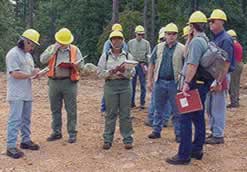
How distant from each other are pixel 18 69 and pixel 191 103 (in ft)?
8.28

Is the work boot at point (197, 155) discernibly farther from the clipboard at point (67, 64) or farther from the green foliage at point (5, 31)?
the green foliage at point (5, 31)

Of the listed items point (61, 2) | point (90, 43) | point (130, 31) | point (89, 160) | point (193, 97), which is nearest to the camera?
point (193, 97)

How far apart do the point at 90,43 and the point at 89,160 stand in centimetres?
2783

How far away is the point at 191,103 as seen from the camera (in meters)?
6.24

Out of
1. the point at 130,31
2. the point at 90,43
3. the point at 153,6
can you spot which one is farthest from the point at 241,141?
the point at 90,43

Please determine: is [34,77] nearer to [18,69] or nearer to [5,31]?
[18,69]

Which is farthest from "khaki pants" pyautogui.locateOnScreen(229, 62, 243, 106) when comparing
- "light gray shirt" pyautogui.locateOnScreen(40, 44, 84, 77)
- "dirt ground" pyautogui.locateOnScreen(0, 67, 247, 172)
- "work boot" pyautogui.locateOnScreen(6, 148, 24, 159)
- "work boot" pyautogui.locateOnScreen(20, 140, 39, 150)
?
"work boot" pyautogui.locateOnScreen(6, 148, 24, 159)

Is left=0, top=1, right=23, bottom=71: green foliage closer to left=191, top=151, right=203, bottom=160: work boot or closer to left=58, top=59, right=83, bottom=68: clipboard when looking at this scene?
left=58, top=59, right=83, bottom=68: clipboard

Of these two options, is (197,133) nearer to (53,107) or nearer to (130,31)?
(53,107)

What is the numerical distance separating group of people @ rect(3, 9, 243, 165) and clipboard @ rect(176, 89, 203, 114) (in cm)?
9

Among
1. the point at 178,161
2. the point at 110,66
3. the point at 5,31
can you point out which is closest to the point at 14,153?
the point at 110,66

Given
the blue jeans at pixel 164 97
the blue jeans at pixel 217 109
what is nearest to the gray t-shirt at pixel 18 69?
the blue jeans at pixel 164 97

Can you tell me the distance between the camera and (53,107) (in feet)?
24.9

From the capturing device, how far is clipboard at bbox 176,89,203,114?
20.5 feet
